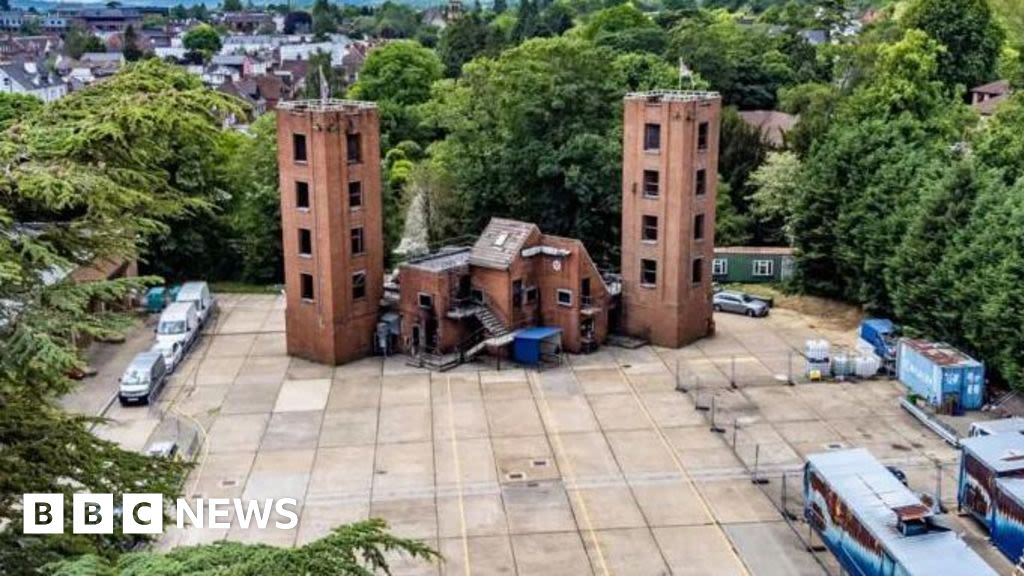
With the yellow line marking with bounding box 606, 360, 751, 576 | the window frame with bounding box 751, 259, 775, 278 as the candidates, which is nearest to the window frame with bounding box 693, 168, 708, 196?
the yellow line marking with bounding box 606, 360, 751, 576

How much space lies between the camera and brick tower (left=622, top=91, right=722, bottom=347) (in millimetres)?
42950

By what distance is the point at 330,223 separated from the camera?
41.8 metres

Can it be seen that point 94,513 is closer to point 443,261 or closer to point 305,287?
point 305,287

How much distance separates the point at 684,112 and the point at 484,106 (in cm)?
1550

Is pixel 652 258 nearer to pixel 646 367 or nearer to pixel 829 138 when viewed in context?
pixel 646 367

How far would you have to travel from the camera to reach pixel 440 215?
56719 millimetres

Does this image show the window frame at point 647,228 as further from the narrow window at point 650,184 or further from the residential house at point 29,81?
the residential house at point 29,81

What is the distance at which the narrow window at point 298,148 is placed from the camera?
41.8 m

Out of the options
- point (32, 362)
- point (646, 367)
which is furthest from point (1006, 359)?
point (32, 362)

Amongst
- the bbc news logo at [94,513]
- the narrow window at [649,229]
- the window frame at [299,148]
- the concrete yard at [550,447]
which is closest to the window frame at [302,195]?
the window frame at [299,148]

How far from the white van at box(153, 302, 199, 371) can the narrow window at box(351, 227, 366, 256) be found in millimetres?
7869

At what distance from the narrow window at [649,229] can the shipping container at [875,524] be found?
1711 cm

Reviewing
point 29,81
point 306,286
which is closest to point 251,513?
point 306,286

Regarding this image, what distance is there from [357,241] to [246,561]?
33.5 m
